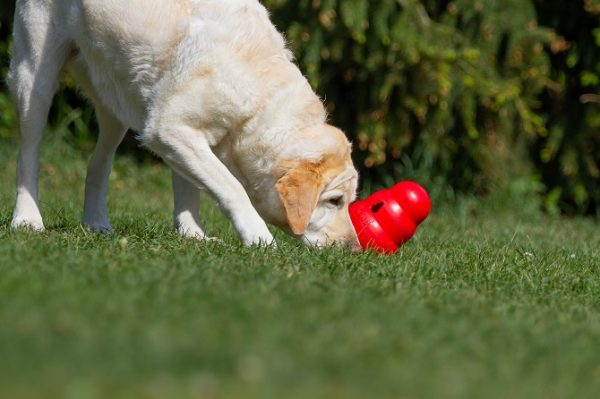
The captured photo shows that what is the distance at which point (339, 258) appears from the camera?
16.6ft

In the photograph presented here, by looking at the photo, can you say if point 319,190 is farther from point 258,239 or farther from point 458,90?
point 458,90

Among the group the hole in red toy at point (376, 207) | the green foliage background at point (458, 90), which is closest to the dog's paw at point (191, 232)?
the hole in red toy at point (376, 207)

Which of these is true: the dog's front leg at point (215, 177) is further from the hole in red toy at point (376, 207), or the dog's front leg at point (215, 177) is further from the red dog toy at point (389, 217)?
the hole in red toy at point (376, 207)

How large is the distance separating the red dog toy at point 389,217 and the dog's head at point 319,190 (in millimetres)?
118

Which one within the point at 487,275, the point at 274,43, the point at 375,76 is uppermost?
the point at 274,43

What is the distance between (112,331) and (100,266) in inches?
45.8

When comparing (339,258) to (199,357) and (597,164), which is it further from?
(597,164)

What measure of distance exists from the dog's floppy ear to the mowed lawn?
0.51 feet

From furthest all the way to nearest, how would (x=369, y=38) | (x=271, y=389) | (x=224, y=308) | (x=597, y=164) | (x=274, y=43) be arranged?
(x=597, y=164) → (x=369, y=38) → (x=274, y=43) → (x=224, y=308) → (x=271, y=389)

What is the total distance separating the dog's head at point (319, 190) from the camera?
525 cm

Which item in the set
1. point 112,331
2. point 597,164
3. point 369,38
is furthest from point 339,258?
point 597,164

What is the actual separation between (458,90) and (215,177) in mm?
4474

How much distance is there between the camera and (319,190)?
535cm

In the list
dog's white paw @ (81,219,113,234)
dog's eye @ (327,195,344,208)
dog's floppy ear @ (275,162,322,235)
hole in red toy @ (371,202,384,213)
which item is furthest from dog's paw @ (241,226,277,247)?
dog's white paw @ (81,219,113,234)
